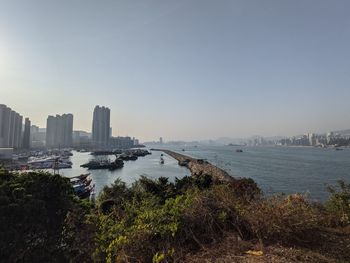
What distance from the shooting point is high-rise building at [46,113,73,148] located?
125 meters

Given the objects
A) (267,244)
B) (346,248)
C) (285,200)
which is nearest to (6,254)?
(267,244)

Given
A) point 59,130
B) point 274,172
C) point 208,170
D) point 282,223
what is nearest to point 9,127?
point 59,130

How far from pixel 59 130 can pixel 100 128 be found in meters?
18.0

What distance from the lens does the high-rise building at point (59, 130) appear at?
125125mm

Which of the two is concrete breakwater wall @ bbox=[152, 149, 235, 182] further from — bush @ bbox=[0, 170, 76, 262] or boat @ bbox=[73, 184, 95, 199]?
boat @ bbox=[73, 184, 95, 199]

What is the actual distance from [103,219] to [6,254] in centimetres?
135

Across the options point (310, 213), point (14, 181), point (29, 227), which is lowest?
point (29, 227)

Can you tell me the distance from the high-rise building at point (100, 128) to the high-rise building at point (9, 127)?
143 feet

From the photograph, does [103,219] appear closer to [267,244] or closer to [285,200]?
[267,244]

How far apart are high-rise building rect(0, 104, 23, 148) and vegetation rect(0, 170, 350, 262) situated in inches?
3251

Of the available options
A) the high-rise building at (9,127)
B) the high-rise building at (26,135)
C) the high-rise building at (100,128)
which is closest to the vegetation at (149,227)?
the high-rise building at (9,127)

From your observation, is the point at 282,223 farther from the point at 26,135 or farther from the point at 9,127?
the point at 26,135

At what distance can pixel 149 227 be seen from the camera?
3.41 m

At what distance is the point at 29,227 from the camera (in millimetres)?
4156
